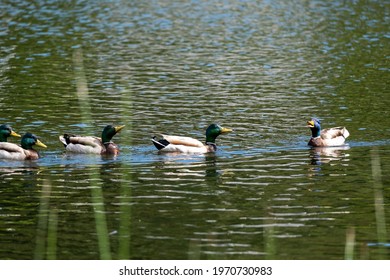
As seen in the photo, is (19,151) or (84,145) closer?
(19,151)

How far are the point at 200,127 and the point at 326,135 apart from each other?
348 cm

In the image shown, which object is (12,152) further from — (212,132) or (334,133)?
(334,133)

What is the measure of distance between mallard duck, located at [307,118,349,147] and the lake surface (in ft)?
0.76

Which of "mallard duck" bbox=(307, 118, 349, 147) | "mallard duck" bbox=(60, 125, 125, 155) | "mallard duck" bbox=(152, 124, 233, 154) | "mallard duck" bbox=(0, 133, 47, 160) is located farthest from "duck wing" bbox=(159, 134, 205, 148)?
"mallard duck" bbox=(0, 133, 47, 160)

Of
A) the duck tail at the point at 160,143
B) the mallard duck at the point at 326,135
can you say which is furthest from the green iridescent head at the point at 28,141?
the mallard duck at the point at 326,135

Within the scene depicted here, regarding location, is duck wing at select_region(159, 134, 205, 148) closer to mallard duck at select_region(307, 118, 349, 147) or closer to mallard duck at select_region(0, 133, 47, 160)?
mallard duck at select_region(307, 118, 349, 147)

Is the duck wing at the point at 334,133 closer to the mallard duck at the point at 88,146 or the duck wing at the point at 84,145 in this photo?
the mallard duck at the point at 88,146

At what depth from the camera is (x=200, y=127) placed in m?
25.5

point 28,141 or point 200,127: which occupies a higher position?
point 200,127

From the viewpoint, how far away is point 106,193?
1823cm

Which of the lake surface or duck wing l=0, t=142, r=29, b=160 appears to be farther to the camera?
duck wing l=0, t=142, r=29, b=160

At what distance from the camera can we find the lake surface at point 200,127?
50.5ft

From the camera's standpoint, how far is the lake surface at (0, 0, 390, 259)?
606 inches

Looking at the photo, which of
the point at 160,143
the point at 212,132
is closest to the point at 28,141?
the point at 160,143
